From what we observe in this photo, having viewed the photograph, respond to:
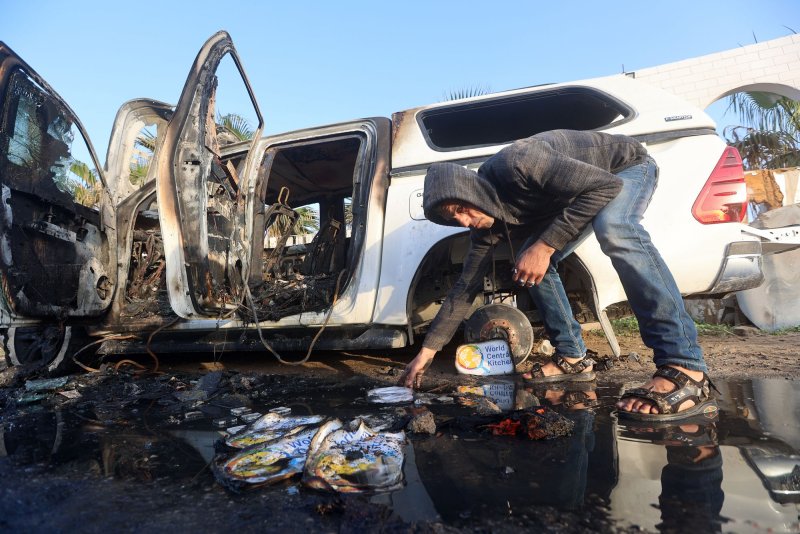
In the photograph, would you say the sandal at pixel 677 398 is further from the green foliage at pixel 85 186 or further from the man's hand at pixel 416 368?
the green foliage at pixel 85 186

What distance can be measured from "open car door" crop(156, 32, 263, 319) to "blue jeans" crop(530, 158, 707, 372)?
2.43 metres

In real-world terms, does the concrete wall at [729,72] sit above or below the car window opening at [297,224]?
above

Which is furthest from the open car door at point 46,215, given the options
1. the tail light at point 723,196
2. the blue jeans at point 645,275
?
the tail light at point 723,196

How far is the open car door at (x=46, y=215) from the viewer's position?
8.71ft

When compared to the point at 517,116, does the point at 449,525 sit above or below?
below

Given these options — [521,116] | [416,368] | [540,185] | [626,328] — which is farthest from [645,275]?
[626,328]

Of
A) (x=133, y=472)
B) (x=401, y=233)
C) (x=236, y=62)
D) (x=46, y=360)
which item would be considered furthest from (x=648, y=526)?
(x=46, y=360)

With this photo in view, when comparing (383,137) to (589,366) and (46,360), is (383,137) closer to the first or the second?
(589,366)

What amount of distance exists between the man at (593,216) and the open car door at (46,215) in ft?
8.32

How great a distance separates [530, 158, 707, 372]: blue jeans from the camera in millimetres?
1766

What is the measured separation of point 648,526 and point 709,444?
0.67m

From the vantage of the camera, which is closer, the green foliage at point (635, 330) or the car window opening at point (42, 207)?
the car window opening at point (42, 207)

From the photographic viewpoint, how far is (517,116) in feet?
10.2

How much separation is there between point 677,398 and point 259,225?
3.21m
